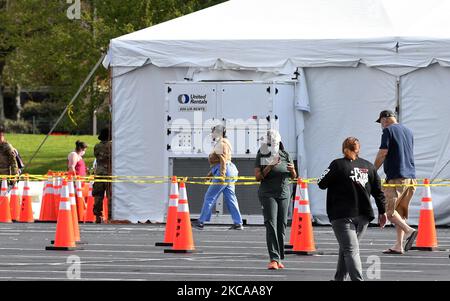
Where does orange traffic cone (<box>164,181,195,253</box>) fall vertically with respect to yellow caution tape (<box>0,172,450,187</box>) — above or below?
below

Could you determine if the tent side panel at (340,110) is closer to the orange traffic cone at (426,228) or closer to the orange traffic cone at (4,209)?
the orange traffic cone at (426,228)

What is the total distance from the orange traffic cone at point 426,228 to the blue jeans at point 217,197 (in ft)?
14.7

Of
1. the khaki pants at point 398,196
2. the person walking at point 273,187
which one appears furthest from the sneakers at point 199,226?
the person walking at point 273,187

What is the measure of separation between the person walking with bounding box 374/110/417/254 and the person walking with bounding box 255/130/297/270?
8.17 feet

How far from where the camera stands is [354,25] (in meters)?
25.6

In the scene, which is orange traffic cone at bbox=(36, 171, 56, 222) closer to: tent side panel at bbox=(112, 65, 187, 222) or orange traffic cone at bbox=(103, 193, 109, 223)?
orange traffic cone at bbox=(103, 193, 109, 223)

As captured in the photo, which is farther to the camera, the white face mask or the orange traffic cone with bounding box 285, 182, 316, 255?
the orange traffic cone with bounding box 285, 182, 316, 255

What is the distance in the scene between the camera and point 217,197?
23562 millimetres

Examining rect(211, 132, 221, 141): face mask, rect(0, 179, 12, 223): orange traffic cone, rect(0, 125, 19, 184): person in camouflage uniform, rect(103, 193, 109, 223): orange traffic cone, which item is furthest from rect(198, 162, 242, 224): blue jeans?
rect(0, 125, 19, 184): person in camouflage uniform

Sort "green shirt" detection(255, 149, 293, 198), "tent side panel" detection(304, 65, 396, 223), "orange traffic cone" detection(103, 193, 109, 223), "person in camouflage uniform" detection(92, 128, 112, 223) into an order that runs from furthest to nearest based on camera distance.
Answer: "orange traffic cone" detection(103, 193, 109, 223), "person in camouflage uniform" detection(92, 128, 112, 223), "tent side panel" detection(304, 65, 396, 223), "green shirt" detection(255, 149, 293, 198)

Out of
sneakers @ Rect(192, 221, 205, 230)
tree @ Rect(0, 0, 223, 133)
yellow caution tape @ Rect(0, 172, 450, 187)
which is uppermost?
tree @ Rect(0, 0, 223, 133)

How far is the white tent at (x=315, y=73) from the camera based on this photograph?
24766 mm

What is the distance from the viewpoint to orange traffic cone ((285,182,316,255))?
18.7m

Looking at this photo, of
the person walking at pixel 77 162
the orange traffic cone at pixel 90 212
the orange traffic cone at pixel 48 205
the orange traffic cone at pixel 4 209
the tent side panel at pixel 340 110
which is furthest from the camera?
the person walking at pixel 77 162
